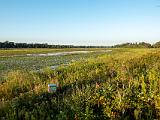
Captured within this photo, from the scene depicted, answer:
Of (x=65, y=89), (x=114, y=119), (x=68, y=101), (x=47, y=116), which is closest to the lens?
(x=114, y=119)

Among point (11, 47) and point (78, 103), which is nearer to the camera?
point (78, 103)

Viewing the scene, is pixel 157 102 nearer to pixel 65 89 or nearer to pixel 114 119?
pixel 114 119

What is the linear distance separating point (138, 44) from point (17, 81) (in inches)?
4668

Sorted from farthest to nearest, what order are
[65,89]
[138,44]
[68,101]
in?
[138,44], [65,89], [68,101]

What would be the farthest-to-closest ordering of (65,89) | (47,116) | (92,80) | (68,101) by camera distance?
1. (92,80)
2. (65,89)
3. (68,101)
4. (47,116)

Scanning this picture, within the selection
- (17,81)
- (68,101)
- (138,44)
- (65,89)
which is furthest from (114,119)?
(138,44)

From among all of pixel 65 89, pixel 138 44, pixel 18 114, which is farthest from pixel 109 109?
pixel 138 44

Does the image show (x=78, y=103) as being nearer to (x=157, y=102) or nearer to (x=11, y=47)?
(x=157, y=102)

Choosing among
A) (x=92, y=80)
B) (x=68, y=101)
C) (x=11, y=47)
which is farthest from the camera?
(x=11, y=47)

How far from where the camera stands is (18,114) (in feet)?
27.4

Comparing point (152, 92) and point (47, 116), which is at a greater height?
point (152, 92)

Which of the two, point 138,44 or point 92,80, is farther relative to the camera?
point 138,44

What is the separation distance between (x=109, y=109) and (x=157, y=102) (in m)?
1.13

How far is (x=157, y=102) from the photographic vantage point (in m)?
7.77
